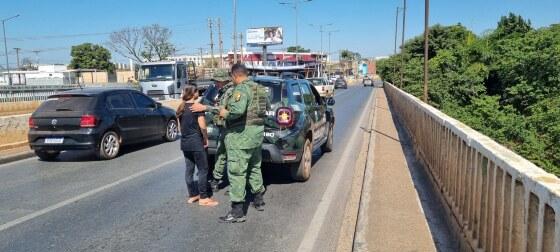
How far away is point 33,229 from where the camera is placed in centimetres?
548

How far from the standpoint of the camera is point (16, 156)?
10555 millimetres

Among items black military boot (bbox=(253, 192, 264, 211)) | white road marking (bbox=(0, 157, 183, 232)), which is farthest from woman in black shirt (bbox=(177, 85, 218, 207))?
white road marking (bbox=(0, 157, 183, 232))

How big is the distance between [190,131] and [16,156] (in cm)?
631

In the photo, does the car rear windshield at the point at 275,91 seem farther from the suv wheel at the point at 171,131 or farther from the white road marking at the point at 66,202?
the suv wheel at the point at 171,131

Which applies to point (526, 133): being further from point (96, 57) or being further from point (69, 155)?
point (96, 57)

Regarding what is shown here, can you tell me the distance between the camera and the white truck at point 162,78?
85.3ft

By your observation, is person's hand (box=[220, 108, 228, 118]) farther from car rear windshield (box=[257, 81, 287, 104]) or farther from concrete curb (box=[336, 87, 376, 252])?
car rear windshield (box=[257, 81, 287, 104])

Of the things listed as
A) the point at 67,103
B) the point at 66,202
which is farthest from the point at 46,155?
the point at 66,202

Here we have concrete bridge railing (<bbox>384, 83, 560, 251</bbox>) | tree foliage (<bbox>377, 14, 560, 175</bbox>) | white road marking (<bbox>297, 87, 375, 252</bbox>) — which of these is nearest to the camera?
concrete bridge railing (<bbox>384, 83, 560, 251</bbox>)

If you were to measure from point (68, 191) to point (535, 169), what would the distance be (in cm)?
642

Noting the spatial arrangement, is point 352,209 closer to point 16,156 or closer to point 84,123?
point 84,123

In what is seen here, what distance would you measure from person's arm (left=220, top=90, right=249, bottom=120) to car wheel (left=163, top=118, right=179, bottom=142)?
308 inches

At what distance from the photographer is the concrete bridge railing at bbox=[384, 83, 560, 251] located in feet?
8.93

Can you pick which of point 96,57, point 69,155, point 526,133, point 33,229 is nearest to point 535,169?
point 33,229
